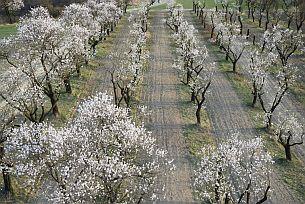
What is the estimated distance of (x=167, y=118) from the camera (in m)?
54.7

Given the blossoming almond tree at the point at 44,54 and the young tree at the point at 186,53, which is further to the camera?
the young tree at the point at 186,53

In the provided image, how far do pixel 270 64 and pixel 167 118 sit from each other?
1818 cm

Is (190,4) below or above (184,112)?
above

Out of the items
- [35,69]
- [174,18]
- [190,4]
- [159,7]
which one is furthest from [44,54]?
[190,4]

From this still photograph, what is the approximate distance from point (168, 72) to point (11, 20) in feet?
191

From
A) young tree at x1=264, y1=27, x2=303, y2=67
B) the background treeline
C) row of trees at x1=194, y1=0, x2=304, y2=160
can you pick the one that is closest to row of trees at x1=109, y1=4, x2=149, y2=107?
row of trees at x1=194, y1=0, x2=304, y2=160

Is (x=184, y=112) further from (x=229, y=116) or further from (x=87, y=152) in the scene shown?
(x=87, y=152)

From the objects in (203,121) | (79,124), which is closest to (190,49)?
(203,121)

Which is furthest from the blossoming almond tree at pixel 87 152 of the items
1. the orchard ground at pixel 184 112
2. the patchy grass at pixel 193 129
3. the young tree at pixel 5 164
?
the patchy grass at pixel 193 129

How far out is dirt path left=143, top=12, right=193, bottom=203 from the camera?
40188 millimetres

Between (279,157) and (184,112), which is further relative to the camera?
(184,112)

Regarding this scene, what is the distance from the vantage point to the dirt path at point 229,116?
40188 mm

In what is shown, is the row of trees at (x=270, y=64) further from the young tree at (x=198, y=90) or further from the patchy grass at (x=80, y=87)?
the patchy grass at (x=80, y=87)

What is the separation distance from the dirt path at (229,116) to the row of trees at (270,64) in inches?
103
